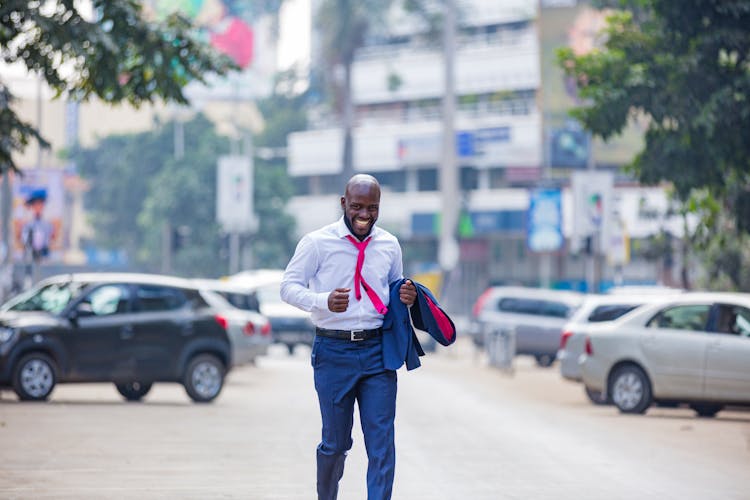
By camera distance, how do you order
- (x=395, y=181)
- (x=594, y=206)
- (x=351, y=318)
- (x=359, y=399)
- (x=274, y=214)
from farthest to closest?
(x=395, y=181), (x=274, y=214), (x=594, y=206), (x=359, y=399), (x=351, y=318)

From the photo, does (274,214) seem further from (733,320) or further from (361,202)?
(361,202)

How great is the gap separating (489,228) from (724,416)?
52.3m

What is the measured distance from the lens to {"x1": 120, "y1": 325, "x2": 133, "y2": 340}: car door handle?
21.0m

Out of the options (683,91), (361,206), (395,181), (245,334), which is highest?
(395,181)

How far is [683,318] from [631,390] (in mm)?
1156

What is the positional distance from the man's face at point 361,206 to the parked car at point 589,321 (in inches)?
603

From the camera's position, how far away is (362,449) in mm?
15578

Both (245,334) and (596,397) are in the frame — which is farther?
(245,334)

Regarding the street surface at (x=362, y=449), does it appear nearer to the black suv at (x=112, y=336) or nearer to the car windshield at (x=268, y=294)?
the black suv at (x=112, y=336)

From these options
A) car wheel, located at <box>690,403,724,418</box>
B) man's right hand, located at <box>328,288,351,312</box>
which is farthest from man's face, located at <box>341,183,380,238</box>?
car wheel, located at <box>690,403,724,418</box>

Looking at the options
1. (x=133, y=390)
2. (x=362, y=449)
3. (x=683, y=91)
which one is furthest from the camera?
(x=133, y=390)

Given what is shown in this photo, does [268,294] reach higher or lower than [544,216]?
lower

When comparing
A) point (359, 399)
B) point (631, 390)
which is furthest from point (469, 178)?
point (359, 399)

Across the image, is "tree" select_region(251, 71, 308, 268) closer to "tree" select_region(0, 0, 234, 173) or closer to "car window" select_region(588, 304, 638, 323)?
"car window" select_region(588, 304, 638, 323)
